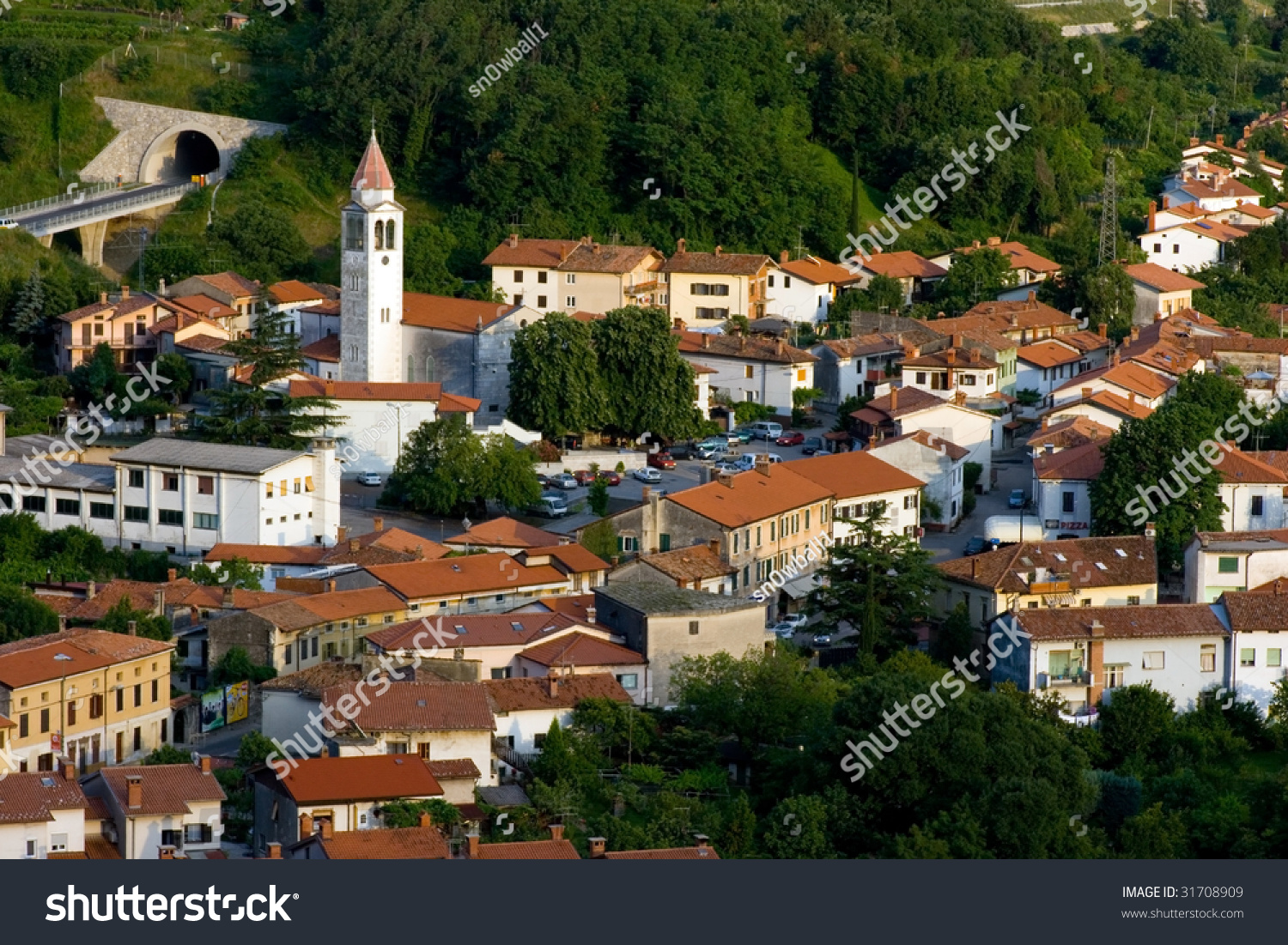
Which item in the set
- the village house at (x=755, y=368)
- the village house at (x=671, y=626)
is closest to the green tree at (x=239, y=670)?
the village house at (x=671, y=626)

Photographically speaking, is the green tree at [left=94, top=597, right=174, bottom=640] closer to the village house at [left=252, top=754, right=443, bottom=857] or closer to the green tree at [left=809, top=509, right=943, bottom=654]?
the village house at [left=252, top=754, right=443, bottom=857]

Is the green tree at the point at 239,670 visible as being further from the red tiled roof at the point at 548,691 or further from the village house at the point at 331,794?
the village house at the point at 331,794

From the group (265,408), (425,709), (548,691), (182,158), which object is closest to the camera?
(425,709)

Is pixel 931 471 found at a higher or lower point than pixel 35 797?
higher

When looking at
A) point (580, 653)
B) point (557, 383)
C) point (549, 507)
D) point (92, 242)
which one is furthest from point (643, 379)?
point (92, 242)

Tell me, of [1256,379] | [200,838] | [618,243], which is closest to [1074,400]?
[1256,379]

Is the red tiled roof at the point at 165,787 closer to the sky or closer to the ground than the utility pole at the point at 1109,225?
closer to the ground

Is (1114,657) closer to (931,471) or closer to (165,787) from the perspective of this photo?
(931,471)
